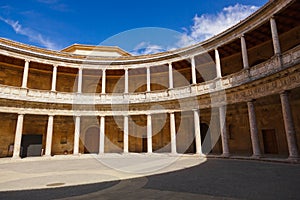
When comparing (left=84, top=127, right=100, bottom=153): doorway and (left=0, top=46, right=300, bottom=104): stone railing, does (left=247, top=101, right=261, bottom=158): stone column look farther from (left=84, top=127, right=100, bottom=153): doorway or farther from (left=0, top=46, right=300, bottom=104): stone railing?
(left=84, top=127, right=100, bottom=153): doorway

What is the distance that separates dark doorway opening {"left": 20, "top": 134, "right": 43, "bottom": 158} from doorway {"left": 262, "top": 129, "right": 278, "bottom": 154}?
19786mm

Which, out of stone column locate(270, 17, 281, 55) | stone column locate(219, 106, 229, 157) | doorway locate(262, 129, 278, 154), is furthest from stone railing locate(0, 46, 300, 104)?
doorway locate(262, 129, 278, 154)

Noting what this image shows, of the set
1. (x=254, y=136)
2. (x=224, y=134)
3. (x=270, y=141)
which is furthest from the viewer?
(x=270, y=141)

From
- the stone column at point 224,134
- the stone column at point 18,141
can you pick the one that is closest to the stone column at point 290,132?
the stone column at point 224,134

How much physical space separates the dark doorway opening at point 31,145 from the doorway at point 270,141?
1979 centimetres

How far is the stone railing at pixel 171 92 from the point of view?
11203 millimetres

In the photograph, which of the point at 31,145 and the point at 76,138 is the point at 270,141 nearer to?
the point at 76,138

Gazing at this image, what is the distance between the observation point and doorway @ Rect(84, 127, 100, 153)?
21.2 m

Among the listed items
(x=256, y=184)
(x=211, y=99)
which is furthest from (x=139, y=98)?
(x=256, y=184)

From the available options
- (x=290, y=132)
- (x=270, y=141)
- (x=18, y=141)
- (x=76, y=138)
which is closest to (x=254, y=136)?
(x=290, y=132)

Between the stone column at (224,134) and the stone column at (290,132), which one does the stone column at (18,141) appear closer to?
the stone column at (224,134)

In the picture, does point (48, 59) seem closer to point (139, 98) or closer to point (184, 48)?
point (139, 98)

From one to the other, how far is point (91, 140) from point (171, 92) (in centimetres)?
1027

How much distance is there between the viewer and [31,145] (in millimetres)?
18562
